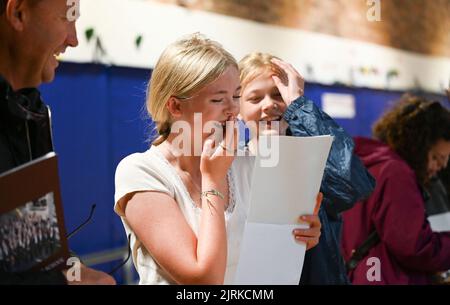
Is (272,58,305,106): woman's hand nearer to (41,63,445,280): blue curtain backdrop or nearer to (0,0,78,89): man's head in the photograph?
(0,0,78,89): man's head

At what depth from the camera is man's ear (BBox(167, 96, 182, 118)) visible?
4.42ft

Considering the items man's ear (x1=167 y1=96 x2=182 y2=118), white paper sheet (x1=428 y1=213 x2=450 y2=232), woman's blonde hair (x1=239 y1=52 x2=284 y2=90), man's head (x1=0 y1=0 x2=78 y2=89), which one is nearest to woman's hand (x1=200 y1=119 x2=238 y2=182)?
man's ear (x1=167 y1=96 x2=182 y2=118)

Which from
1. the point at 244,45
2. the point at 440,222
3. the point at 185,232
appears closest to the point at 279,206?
the point at 185,232

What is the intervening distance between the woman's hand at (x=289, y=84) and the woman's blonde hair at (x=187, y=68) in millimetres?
221

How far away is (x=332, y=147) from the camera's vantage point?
1560mm

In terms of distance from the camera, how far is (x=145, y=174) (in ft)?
4.18

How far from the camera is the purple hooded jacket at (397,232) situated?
2.20 meters

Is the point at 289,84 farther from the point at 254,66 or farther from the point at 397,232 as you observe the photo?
the point at 397,232

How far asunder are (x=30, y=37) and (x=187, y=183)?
45cm

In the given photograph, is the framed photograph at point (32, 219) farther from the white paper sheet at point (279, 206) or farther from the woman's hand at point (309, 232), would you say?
the woman's hand at point (309, 232)

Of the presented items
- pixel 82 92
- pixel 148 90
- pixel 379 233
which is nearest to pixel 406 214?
pixel 379 233

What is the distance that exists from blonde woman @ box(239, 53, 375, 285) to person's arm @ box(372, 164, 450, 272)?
63 cm

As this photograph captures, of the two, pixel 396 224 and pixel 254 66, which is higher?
pixel 254 66

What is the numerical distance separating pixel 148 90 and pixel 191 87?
0.17 m
